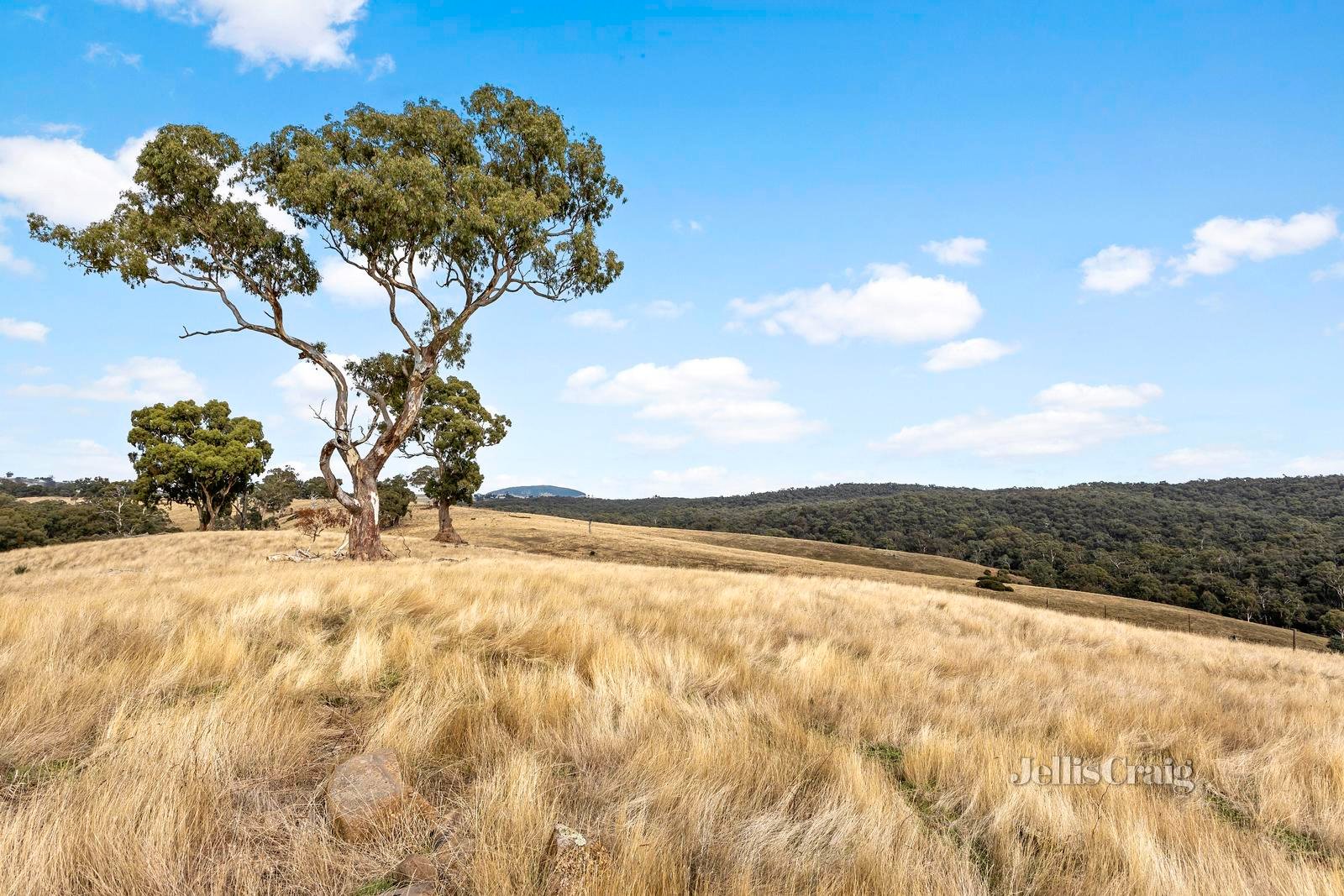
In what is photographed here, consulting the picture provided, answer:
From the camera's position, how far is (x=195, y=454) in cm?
4250

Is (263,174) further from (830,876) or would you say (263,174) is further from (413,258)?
(830,876)

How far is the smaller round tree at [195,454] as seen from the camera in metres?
42.6

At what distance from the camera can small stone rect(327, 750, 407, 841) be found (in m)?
2.63

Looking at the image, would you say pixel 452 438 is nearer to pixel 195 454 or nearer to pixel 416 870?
pixel 195 454

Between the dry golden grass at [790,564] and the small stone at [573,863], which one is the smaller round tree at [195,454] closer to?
the dry golden grass at [790,564]

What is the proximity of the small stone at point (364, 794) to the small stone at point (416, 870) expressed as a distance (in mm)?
315

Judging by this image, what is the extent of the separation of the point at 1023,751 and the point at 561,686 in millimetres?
3535

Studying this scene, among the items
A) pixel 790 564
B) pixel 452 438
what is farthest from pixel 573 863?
pixel 790 564

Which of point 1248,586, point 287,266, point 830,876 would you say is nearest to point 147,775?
point 830,876

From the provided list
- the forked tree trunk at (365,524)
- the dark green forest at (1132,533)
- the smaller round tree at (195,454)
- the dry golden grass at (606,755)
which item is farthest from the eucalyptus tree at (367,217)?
the dark green forest at (1132,533)

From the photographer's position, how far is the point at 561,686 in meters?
4.58

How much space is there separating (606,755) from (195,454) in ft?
172

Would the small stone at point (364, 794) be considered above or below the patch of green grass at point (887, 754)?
above

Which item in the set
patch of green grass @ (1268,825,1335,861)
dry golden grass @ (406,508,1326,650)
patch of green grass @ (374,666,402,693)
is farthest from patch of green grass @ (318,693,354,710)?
dry golden grass @ (406,508,1326,650)
